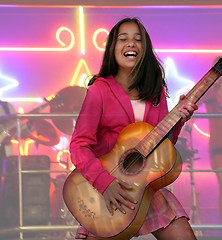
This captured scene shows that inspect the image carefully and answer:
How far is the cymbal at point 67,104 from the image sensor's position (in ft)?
4.97

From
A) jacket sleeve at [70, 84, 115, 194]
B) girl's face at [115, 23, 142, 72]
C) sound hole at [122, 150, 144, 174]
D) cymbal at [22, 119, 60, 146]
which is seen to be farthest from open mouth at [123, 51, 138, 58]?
cymbal at [22, 119, 60, 146]

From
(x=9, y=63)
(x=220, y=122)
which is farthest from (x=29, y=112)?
(x=220, y=122)

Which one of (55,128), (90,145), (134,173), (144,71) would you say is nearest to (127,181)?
(134,173)

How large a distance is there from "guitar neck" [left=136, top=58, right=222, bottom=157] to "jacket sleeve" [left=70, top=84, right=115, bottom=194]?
11 cm

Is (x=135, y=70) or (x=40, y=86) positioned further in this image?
(x=40, y=86)

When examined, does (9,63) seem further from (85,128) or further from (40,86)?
(85,128)

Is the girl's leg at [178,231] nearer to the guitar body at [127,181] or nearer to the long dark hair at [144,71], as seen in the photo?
the guitar body at [127,181]

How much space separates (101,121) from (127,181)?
0.57 ft

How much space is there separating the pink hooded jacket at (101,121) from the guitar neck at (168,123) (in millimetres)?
52

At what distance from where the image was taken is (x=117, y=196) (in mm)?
1064

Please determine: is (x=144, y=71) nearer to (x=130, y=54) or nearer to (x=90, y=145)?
(x=130, y=54)

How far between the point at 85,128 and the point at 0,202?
645 millimetres

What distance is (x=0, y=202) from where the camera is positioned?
1626 mm

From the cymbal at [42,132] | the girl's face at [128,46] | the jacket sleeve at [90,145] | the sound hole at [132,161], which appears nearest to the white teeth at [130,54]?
the girl's face at [128,46]
